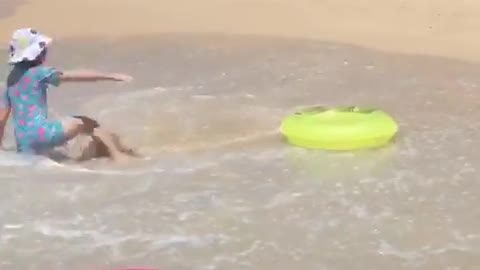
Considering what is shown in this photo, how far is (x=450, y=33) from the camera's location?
8.84 metres

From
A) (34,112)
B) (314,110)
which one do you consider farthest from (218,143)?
(34,112)

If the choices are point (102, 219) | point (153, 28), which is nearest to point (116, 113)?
point (102, 219)

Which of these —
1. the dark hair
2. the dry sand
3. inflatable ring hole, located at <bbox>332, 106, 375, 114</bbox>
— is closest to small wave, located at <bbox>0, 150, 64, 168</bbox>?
the dark hair

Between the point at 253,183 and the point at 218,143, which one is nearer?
the point at 253,183

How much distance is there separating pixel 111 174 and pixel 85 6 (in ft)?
20.0

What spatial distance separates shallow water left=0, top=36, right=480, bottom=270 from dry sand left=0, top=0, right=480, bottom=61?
1.08 meters

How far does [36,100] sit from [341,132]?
1.74m

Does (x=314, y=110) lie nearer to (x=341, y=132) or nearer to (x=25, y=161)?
(x=341, y=132)

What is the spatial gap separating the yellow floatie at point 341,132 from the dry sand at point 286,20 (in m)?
2.73

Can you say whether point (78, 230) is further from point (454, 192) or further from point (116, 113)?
point (116, 113)

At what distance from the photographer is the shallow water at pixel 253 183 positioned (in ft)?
13.6

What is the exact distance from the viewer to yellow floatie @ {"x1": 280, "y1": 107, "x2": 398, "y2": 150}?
5516 millimetres

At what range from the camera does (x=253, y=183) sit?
16.5 ft

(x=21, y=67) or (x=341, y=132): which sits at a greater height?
(x=21, y=67)
